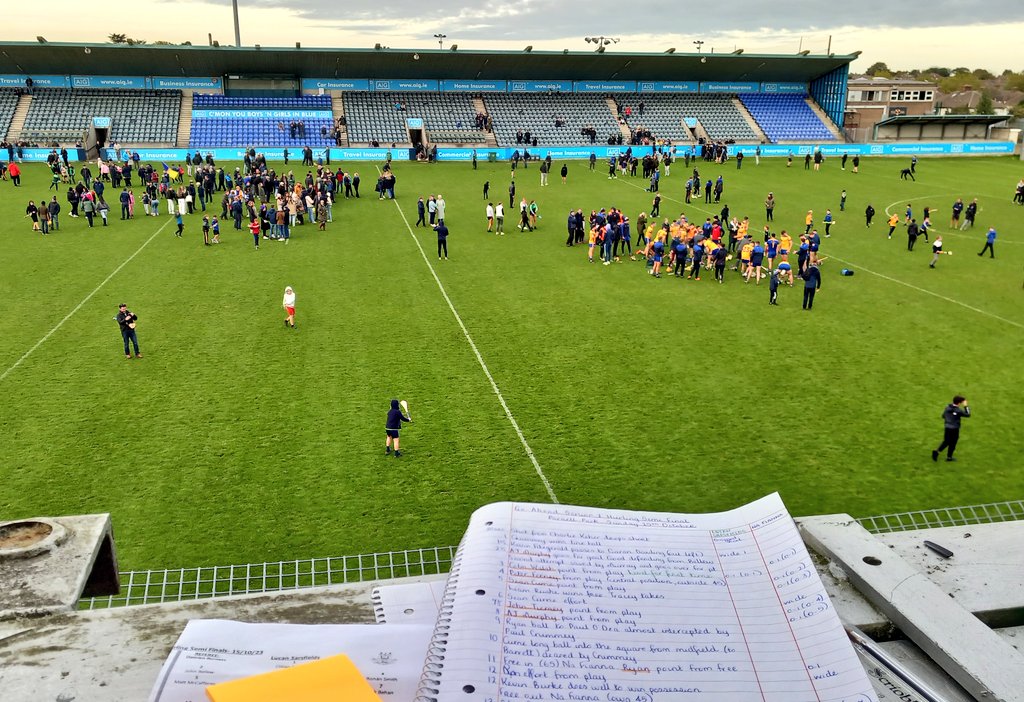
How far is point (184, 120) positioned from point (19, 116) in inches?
418

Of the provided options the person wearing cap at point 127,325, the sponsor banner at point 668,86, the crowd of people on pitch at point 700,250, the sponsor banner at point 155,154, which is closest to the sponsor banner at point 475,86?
the sponsor banner at point 668,86

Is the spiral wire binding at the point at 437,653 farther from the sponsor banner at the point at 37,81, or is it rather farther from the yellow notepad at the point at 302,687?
the sponsor banner at the point at 37,81

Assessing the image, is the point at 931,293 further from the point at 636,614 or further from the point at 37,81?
the point at 37,81

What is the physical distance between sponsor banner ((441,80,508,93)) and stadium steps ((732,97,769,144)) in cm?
2034

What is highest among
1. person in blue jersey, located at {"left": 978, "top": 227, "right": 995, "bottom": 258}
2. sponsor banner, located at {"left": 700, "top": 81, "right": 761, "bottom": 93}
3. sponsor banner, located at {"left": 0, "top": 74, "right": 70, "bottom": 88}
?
sponsor banner, located at {"left": 700, "top": 81, "right": 761, "bottom": 93}

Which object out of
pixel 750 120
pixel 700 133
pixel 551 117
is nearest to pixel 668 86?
pixel 700 133

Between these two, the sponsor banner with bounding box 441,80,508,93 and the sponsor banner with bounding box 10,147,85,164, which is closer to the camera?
the sponsor banner with bounding box 10,147,85,164

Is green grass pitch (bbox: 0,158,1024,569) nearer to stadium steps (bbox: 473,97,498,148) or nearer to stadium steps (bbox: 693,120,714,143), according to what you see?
stadium steps (bbox: 473,97,498,148)

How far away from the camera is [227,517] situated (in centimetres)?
1017

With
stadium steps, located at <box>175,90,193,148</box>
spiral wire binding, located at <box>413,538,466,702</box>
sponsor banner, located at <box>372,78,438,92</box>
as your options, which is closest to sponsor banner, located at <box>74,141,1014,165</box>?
stadium steps, located at <box>175,90,193,148</box>

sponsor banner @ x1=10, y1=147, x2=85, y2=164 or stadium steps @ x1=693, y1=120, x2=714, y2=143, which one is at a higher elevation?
stadium steps @ x1=693, y1=120, x2=714, y2=143

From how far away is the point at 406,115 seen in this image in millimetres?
57781

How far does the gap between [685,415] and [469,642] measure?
462 inches

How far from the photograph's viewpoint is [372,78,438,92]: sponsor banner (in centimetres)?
6019
